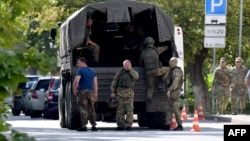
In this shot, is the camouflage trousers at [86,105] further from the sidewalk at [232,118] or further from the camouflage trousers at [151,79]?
the sidewalk at [232,118]

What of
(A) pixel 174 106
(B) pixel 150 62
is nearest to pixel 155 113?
(A) pixel 174 106

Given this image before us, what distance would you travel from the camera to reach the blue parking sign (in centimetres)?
2833

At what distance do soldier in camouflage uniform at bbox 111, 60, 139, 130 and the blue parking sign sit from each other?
7577mm

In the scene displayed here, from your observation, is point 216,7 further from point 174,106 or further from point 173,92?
point 174,106

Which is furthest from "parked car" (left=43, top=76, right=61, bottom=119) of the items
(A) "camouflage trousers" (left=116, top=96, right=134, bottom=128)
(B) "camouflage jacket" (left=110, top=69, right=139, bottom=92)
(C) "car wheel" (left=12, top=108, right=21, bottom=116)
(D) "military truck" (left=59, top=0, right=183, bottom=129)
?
(B) "camouflage jacket" (left=110, top=69, right=139, bottom=92)

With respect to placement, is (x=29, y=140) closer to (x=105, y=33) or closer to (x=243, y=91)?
(x=105, y=33)

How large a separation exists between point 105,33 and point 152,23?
4.69 ft

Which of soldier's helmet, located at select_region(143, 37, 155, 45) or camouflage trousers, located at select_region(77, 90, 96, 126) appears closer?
camouflage trousers, located at select_region(77, 90, 96, 126)

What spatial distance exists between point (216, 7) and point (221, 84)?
2563 mm

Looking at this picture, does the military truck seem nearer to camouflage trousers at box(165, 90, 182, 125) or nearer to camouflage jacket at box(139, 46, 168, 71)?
camouflage trousers at box(165, 90, 182, 125)

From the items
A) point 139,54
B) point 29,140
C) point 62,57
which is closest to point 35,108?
point 62,57

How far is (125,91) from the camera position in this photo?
2138 centimetres

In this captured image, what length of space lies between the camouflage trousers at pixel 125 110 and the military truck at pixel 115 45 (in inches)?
16.6

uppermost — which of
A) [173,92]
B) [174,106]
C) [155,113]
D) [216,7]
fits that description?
[216,7]
